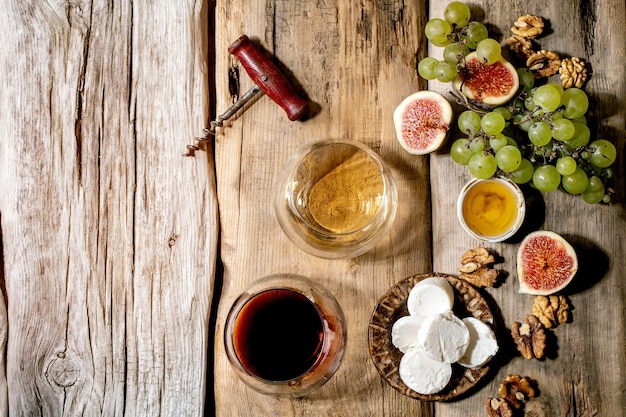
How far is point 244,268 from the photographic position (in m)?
1.62

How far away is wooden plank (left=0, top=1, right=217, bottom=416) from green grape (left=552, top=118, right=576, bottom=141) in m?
0.90

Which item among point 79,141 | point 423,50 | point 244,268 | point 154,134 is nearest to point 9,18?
point 79,141

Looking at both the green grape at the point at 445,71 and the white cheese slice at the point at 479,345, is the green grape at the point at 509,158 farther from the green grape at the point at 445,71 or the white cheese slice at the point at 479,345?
the white cheese slice at the point at 479,345

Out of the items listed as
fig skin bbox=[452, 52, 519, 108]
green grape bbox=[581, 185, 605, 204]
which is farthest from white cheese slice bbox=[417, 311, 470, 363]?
fig skin bbox=[452, 52, 519, 108]

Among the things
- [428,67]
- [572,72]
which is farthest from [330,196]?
[572,72]

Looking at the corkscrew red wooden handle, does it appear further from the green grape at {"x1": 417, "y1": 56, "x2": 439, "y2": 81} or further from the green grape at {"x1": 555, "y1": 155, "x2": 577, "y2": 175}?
the green grape at {"x1": 555, "y1": 155, "x2": 577, "y2": 175}

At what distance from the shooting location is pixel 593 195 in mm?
1566

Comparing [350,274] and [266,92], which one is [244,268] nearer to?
[350,274]

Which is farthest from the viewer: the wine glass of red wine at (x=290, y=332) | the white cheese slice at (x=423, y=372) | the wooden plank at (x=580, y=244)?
the wooden plank at (x=580, y=244)

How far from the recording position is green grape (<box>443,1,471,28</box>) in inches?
61.2

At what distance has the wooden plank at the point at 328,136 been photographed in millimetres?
1611

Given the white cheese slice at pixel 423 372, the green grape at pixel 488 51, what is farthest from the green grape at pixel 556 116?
the white cheese slice at pixel 423 372

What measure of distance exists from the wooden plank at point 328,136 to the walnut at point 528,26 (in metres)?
0.27

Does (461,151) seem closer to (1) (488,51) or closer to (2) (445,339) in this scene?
(1) (488,51)
